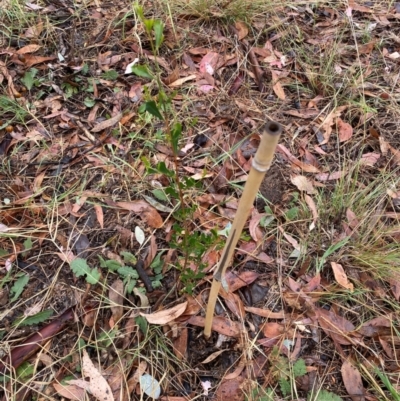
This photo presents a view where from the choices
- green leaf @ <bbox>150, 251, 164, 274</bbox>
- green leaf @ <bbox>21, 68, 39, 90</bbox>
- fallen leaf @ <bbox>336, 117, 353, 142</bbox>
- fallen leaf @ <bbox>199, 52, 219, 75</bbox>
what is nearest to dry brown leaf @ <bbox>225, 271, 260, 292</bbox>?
green leaf @ <bbox>150, 251, 164, 274</bbox>

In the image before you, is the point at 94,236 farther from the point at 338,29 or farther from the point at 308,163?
the point at 338,29

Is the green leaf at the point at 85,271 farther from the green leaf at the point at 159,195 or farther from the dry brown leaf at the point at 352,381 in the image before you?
the dry brown leaf at the point at 352,381

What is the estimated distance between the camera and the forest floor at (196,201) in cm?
137

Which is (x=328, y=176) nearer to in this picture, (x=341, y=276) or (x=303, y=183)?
(x=303, y=183)

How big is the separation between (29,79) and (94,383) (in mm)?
1420

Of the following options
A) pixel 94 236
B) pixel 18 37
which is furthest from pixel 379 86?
pixel 18 37

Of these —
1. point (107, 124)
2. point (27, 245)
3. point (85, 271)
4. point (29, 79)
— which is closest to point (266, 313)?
point (85, 271)

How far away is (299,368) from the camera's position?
137 centimetres

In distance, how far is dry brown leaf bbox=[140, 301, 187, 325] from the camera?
1403 millimetres

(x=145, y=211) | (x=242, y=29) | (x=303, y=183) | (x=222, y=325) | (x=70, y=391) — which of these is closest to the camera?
(x=70, y=391)

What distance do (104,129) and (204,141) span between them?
0.46 meters

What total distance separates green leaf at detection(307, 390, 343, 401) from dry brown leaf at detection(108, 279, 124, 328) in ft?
2.19

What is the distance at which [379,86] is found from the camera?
2123mm

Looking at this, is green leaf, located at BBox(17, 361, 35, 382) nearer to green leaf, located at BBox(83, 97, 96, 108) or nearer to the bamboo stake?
the bamboo stake
